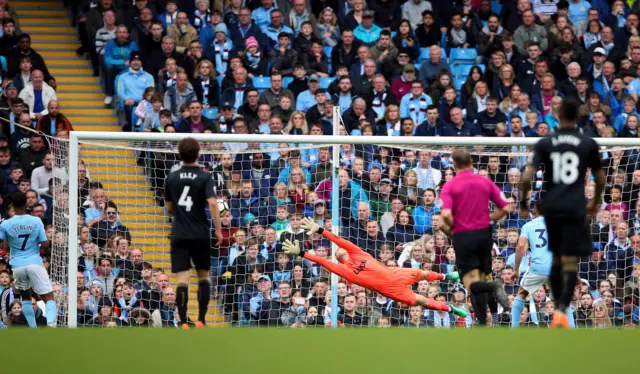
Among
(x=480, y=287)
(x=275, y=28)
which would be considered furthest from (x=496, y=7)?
(x=480, y=287)

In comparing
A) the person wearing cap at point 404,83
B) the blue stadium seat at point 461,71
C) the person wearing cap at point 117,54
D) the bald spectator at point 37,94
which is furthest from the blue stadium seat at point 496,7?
the bald spectator at point 37,94

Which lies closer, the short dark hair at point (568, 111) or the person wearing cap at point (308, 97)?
the short dark hair at point (568, 111)

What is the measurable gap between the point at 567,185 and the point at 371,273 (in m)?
4.40

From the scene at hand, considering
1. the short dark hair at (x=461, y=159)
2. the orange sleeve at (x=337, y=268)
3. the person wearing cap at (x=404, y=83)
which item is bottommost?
the orange sleeve at (x=337, y=268)

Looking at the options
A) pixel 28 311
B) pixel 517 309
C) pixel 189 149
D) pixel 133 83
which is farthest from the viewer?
pixel 133 83

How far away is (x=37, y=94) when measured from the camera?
18.0 meters

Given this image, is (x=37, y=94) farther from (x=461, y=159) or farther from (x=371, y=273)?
(x=461, y=159)

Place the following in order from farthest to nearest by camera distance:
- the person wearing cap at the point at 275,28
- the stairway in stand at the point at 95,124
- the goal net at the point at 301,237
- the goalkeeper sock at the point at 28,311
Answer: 1. the person wearing cap at the point at 275,28
2. the stairway in stand at the point at 95,124
3. the goal net at the point at 301,237
4. the goalkeeper sock at the point at 28,311

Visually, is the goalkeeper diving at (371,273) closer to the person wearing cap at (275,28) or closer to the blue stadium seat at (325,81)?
the blue stadium seat at (325,81)

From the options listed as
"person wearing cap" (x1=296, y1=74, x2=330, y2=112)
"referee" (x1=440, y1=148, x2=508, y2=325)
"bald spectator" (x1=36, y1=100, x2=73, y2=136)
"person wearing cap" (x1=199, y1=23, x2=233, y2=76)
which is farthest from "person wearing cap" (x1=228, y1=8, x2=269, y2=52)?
"referee" (x1=440, y1=148, x2=508, y2=325)

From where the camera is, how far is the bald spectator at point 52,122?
57.2 ft

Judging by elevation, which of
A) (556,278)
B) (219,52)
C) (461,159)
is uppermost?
(219,52)

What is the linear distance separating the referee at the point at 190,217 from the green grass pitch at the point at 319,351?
314 cm

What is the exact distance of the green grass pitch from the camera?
23.0 feet
